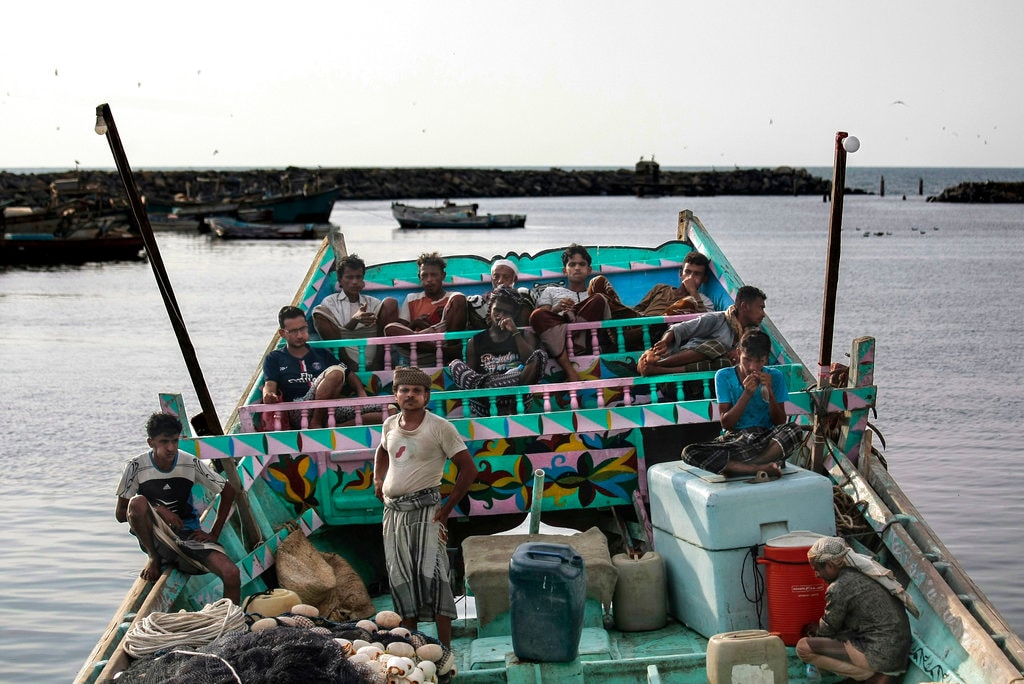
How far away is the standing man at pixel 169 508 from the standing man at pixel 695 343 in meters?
3.43

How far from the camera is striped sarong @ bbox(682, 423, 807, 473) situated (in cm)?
729

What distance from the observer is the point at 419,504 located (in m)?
7.03

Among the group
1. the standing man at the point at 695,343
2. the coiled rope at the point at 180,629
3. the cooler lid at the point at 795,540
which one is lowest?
the coiled rope at the point at 180,629

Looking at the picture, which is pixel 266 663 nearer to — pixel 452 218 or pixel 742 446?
pixel 742 446

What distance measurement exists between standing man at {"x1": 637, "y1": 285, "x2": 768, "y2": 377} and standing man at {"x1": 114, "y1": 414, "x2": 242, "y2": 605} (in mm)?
3432

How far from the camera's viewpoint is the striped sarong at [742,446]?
7293mm

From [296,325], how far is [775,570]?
413 centimetres

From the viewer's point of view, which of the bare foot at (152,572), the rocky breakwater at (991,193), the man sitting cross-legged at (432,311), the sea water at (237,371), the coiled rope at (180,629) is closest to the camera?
the coiled rope at (180,629)

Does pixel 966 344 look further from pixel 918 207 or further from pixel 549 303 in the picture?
pixel 918 207

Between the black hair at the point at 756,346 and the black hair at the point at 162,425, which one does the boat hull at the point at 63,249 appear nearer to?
the black hair at the point at 162,425

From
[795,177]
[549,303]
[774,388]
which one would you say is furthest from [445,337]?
[795,177]

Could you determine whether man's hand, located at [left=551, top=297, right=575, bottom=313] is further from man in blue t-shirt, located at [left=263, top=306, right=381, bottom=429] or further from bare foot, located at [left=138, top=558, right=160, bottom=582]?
bare foot, located at [left=138, top=558, right=160, bottom=582]

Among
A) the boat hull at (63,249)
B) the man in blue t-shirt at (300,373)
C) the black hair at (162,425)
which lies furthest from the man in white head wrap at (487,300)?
the boat hull at (63,249)

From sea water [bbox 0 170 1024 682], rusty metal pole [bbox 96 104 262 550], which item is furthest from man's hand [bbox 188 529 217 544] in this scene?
sea water [bbox 0 170 1024 682]
